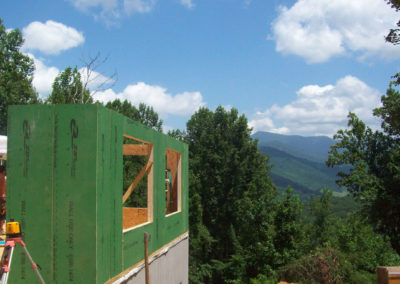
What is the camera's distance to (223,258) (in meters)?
33.1

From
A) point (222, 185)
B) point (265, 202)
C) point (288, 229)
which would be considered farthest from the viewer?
point (222, 185)

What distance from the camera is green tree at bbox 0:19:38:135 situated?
28.6 meters

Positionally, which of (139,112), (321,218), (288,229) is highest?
(139,112)

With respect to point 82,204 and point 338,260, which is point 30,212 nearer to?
point 82,204

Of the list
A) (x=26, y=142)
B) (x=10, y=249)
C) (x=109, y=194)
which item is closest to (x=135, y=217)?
(x=109, y=194)

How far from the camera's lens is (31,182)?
463 centimetres

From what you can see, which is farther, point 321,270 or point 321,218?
point 321,218

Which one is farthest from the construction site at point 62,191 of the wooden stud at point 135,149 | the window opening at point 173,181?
the window opening at point 173,181

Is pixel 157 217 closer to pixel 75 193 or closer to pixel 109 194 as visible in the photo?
pixel 109 194

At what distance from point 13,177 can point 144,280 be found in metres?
2.58

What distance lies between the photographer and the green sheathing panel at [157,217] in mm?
5625

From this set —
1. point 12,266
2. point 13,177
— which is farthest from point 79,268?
point 13,177

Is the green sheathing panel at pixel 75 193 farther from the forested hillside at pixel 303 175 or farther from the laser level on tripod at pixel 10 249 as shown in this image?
the forested hillside at pixel 303 175

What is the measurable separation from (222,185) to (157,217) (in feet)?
82.3
